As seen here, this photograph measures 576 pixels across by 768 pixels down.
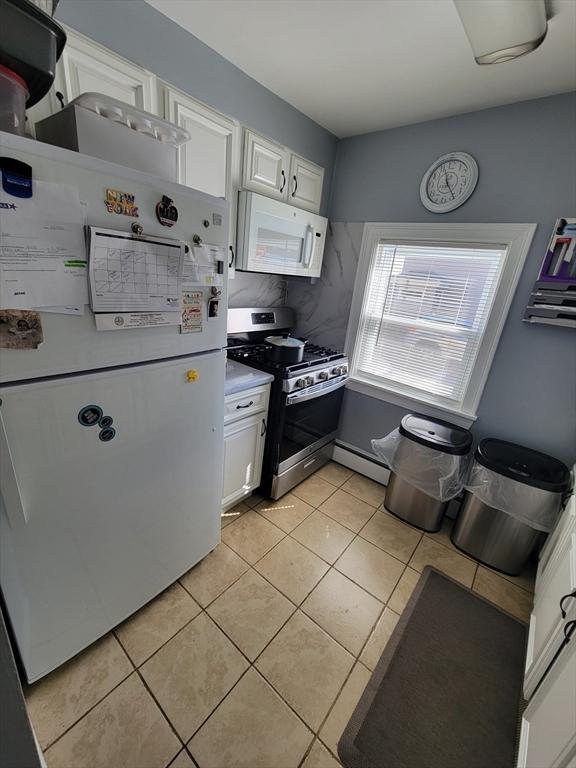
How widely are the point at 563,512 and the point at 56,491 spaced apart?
2.29 m

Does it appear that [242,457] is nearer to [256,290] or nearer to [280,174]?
[256,290]

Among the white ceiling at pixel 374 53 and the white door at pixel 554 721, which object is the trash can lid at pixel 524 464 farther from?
the white ceiling at pixel 374 53

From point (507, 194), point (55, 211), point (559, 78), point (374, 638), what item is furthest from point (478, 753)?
point (559, 78)

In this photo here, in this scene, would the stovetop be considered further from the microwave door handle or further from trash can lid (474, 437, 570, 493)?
trash can lid (474, 437, 570, 493)

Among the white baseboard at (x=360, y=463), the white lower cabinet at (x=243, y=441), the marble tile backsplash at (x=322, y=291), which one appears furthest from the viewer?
the white baseboard at (x=360, y=463)

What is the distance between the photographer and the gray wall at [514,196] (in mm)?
1646

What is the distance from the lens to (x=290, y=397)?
195cm

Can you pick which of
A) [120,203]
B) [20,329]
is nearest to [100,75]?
[120,203]

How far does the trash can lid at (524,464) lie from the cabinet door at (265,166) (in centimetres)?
205

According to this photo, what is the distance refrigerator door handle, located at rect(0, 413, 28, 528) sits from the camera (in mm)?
850

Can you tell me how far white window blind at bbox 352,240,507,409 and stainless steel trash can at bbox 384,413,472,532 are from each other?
238 millimetres

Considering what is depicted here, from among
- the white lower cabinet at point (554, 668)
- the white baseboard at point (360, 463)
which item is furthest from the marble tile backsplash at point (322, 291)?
the white lower cabinet at point (554, 668)

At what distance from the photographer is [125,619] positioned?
1.42m

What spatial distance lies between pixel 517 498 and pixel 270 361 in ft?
5.30
